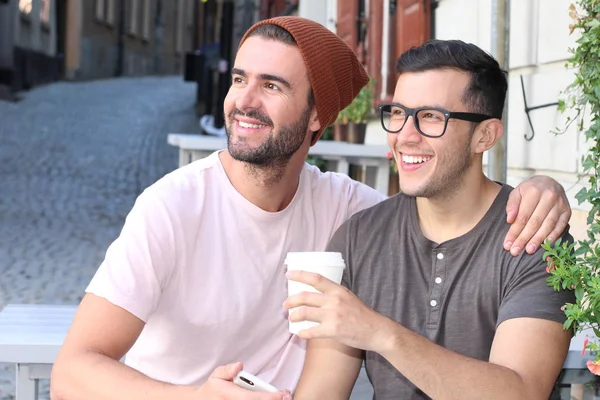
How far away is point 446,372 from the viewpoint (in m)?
2.18

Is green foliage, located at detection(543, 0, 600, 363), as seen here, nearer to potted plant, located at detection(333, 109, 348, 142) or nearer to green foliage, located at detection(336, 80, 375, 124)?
green foliage, located at detection(336, 80, 375, 124)

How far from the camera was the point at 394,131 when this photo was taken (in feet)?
8.35

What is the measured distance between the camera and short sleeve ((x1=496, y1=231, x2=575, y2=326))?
234cm

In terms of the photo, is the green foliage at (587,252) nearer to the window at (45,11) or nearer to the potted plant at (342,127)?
the potted plant at (342,127)

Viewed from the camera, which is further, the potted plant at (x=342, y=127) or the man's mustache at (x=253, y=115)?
the potted plant at (x=342, y=127)

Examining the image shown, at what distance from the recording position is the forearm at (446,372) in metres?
2.15

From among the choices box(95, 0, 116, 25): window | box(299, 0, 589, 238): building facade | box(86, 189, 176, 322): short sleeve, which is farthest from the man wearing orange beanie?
box(95, 0, 116, 25): window

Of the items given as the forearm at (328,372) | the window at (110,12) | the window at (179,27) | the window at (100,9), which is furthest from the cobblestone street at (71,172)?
the window at (179,27)

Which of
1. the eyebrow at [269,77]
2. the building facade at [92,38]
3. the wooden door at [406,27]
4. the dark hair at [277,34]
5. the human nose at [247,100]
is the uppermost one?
the building facade at [92,38]

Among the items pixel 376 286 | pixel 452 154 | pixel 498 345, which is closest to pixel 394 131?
pixel 452 154

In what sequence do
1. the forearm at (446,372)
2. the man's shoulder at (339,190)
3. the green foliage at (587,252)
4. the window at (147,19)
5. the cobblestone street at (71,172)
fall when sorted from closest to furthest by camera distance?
1. the forearm at (446,372)
2. the green foliage at (587,252)
3. the man's shoulder at (339,190)
4. the cobblestone street at (71,172)
5. the window at (147,19)

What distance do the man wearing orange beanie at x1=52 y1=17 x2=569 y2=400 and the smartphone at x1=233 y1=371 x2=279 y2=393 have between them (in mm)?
437

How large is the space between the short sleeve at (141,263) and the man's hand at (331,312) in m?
0.61

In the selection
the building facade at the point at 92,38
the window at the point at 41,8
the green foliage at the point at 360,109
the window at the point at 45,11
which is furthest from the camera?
the window at the point at 45,11
